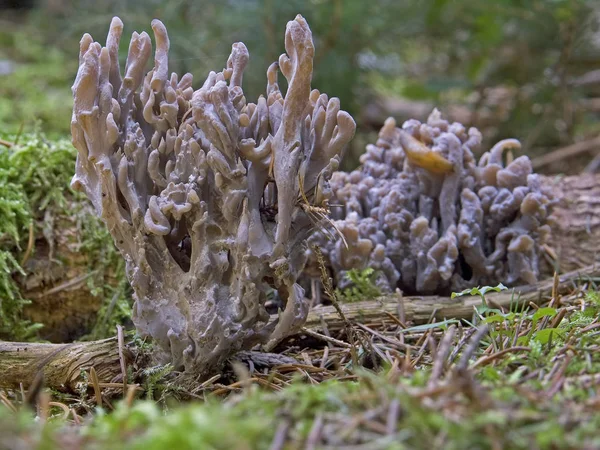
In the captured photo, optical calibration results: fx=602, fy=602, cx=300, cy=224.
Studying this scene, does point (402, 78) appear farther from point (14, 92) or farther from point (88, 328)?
point (88, 328)

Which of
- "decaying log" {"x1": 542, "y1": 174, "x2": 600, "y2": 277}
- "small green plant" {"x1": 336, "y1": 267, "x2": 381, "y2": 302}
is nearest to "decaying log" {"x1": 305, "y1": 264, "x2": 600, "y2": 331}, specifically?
"small green plant" {"x1": 336, "y1": 267, "x2": 381, "y2": 302}

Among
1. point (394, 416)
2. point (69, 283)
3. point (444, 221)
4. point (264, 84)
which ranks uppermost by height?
point (264, 84)

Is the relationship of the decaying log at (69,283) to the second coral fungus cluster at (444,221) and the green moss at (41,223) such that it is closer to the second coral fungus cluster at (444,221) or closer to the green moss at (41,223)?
the green moss at (41,223)

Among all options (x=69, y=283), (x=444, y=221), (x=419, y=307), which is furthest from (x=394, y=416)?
(x=69, y=283)

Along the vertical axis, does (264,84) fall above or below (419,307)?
above

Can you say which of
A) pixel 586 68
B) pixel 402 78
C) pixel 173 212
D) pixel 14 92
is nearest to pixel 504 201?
pixel 173 212

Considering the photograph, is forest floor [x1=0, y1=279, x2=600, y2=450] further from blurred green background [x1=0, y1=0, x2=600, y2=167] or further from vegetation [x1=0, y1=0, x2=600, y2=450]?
blurred green background [x1=0, y1=0, x2=600, y2=167]

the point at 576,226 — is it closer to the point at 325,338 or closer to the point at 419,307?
the point at 419,307

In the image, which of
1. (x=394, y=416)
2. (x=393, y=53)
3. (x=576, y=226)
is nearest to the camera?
(x=394, y=416)
